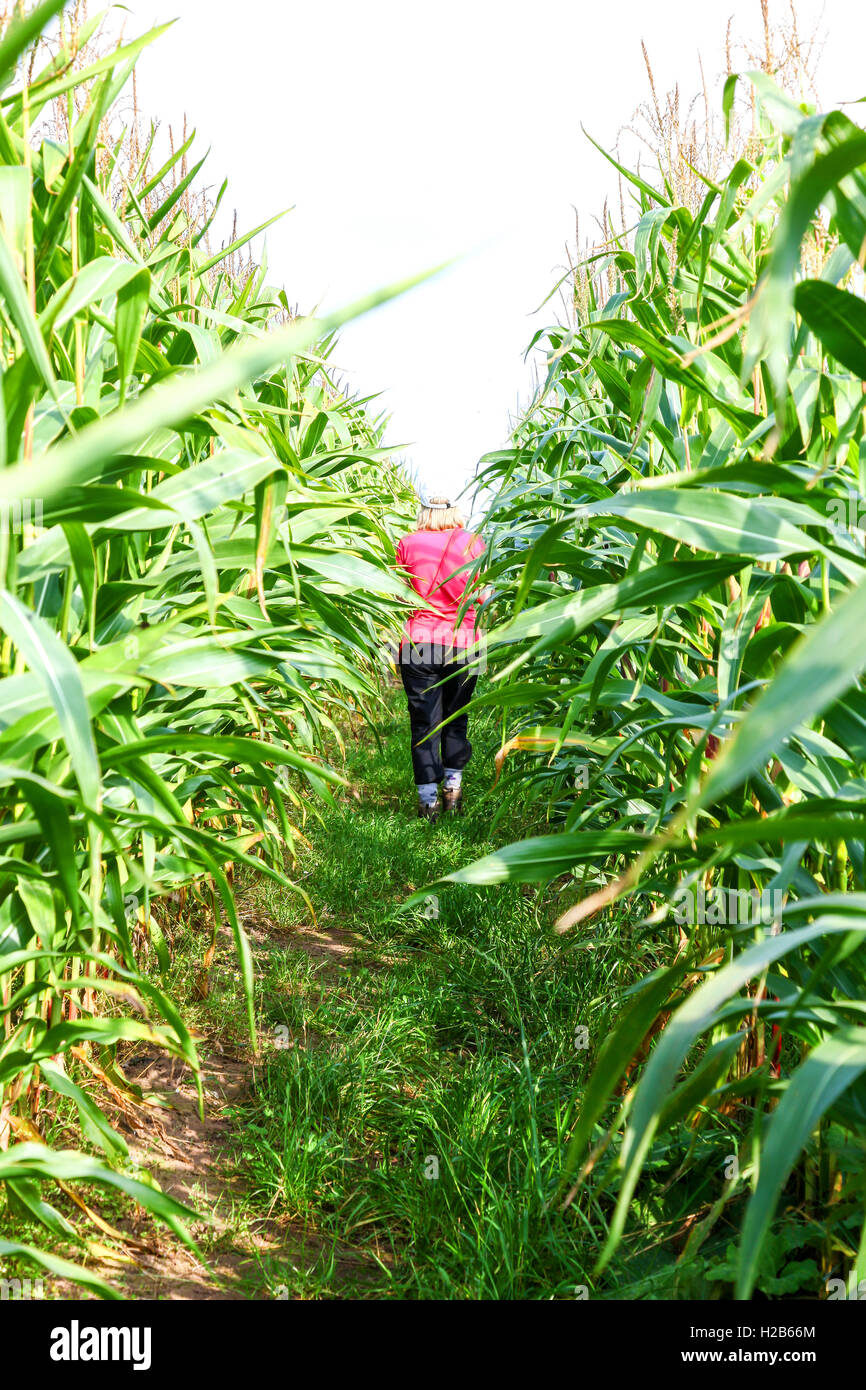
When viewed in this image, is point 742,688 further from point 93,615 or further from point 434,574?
point 434,574

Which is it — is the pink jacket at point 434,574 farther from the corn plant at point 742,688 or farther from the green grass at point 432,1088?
the corn plant at point 742,688

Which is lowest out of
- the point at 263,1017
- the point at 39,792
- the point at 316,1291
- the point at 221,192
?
the point at 316,1291

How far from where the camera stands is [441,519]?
4352 mm

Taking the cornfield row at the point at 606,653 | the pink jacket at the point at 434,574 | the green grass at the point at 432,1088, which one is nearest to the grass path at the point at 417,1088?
the green grass at the point at 432,1088

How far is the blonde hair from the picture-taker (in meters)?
4.36

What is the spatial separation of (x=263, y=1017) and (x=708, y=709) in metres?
1.47

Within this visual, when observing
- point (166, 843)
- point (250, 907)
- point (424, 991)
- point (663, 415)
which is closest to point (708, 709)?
point (663, 415)

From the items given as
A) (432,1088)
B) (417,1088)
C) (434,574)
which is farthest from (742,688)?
(434,574)

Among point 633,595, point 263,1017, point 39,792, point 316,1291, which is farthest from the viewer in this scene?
point 263,1017

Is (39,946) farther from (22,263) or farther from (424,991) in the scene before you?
(424,991)

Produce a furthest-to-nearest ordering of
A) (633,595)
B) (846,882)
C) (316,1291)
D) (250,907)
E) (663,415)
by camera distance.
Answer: (250,907) → (663,415) → (316,1291) → (846,882) → (633,595)

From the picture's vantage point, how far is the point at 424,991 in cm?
233

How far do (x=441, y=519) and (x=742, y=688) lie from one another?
3.50m

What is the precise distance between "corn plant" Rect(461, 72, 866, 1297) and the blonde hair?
7.74 feet
